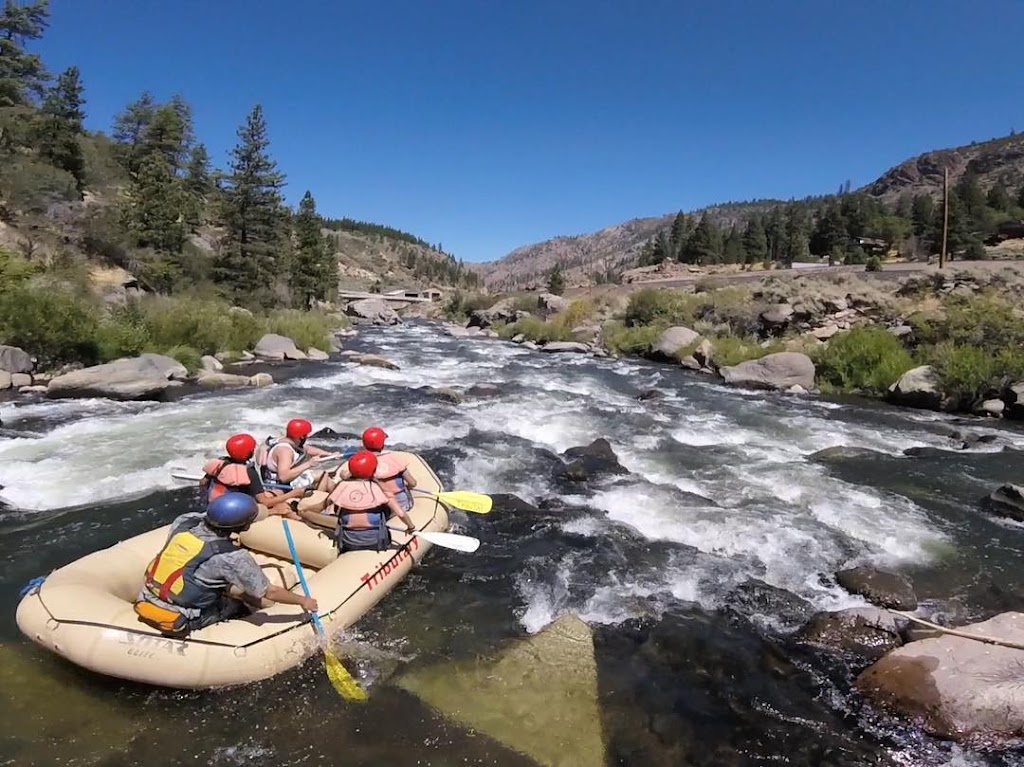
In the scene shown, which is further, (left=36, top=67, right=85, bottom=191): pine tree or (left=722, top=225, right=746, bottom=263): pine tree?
(left=722, top=225, right=746, bottom=263): pine tree

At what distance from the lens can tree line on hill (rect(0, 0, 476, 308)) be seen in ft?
90.2

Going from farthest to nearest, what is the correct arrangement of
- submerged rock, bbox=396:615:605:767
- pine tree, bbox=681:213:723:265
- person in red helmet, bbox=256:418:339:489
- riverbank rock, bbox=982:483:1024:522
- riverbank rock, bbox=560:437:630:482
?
pine tree, bbox=681:213:723:265
riverbank rock, bbox=560:437:630:482
riverbank rock, bbox=982:483:1024:522
person in red helmet, bbox=256:418:339:489
submerged rock, bbox=396:615:605:767

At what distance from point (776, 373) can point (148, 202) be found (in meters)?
29.2

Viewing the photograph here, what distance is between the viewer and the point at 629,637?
541 cm

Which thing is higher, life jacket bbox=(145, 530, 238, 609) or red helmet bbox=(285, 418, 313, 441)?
red helmet bbox=(285, 418, 313, 441)

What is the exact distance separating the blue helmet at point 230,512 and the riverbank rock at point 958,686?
16.0 ft

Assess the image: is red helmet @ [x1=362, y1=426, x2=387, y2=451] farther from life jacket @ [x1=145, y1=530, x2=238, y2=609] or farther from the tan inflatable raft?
life jacket @ [x1=145, y1=530, x2=238, y2=609]

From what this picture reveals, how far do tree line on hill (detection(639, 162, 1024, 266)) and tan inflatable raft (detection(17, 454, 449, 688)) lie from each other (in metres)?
49.3

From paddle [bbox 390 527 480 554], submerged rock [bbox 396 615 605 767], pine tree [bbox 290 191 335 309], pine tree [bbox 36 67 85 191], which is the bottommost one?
submerged rock [bbox 396 615 605 767]

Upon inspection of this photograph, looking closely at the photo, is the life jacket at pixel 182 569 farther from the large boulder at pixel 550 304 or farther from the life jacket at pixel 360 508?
the large boulder at pixel 550 304

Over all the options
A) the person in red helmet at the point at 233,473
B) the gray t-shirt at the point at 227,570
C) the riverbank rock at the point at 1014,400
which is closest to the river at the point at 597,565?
the gray t-shirt at the point at 227,570

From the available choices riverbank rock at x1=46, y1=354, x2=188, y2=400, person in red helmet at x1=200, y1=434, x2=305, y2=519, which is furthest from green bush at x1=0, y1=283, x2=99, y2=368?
person in red helmet at x1=200, y1=434, x2=305, y2=519

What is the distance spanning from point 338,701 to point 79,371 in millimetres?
13457

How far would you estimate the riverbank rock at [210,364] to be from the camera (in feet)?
58.5
